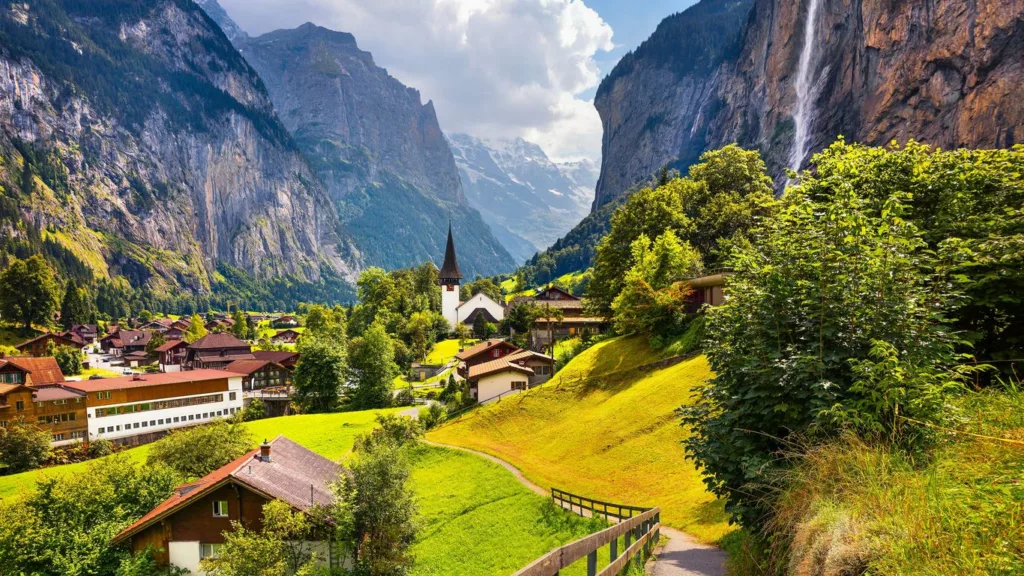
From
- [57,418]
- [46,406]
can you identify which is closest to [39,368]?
[57,418]

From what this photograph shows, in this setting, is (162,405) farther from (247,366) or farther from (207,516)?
(207,516)

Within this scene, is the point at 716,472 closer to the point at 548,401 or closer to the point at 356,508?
the point at 356,508

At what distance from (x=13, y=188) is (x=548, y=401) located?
744 ft

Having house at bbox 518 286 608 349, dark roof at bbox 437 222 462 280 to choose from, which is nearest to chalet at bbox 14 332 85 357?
dark roof at bbox 437 222 462 280

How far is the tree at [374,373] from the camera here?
209 feet

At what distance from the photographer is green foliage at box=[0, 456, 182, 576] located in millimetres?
22938

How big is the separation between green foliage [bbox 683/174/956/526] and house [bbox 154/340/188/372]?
105 metres

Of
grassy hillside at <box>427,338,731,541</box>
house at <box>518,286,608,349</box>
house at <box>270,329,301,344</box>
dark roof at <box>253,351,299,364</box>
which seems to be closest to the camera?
grassy hillside at <box>427,338,731,541</box>

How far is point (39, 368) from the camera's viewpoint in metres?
60.9

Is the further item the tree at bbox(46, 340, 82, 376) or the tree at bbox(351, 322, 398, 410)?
the tree at bbox(46, 340, 82, 376)

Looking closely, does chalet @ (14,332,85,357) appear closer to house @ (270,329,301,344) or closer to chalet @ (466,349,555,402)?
house @ (270,329,301,344)

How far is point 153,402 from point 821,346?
67.6 m

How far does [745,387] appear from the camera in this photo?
9695 mm

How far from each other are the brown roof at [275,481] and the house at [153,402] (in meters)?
38.2
